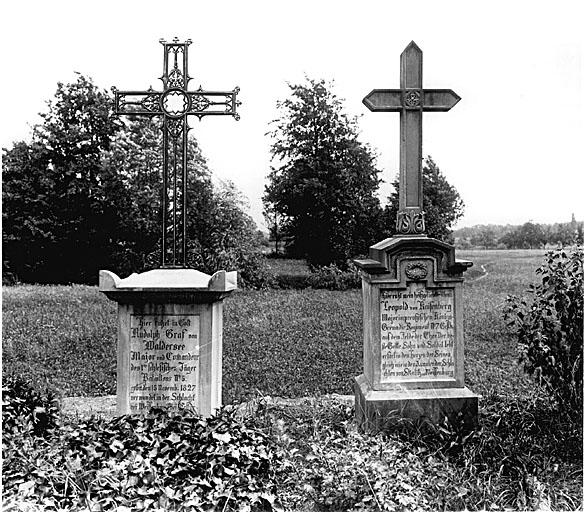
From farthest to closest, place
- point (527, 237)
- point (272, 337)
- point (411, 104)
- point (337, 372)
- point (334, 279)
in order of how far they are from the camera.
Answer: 1. point (334, 279)
2. point (527, 237)
3. point (272, 337)
4. point (337, 372)
5. point (411, 104)

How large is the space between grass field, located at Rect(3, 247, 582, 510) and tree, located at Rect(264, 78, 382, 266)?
1315 mm

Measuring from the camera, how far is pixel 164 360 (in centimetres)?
591

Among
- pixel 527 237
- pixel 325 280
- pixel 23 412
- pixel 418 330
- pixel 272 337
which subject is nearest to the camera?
pixel 23 412

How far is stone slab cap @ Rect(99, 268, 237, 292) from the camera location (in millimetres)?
5727

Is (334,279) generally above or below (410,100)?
below

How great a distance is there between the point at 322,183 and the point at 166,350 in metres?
15.7

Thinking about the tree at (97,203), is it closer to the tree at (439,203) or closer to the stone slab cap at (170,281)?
the tree at (439,203)

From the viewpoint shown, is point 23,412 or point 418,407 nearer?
point 23,412

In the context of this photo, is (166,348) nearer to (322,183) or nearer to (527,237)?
(527,237)

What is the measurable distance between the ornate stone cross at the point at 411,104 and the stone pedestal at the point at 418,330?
1.57ft

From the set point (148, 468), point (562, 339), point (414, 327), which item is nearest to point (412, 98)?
point (414, 327)

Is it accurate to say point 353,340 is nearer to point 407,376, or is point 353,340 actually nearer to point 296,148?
point 407,376

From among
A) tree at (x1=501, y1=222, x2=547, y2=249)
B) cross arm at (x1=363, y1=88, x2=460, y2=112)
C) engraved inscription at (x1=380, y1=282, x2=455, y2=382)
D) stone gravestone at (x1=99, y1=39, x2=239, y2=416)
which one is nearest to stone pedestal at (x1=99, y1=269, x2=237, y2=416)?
stone gravestone at (x1=99, y1=39, x2=239, y2=416)

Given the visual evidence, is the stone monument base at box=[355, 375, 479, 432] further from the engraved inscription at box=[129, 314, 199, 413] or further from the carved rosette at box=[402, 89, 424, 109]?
the carved rosette at box=[402, 89, 424, 109]
